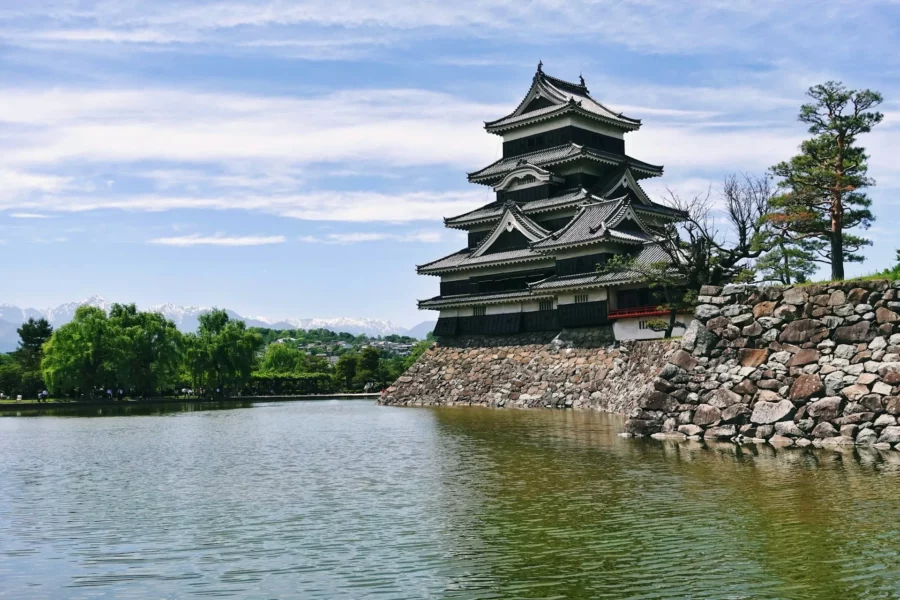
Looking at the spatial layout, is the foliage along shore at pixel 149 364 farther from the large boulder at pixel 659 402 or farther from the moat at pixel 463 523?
the large boulder at pixel 659 402

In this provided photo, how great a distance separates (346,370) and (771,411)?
206ft

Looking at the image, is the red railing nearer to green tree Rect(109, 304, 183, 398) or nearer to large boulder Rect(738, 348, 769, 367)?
large boulder Rect(738, 348, 769, 367)

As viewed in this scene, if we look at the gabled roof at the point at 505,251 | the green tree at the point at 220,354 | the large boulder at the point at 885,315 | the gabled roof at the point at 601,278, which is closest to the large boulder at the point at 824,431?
the large boulder at the point at 885,315

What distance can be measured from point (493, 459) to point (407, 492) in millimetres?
4728

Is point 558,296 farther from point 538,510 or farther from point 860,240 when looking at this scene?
point 538,510

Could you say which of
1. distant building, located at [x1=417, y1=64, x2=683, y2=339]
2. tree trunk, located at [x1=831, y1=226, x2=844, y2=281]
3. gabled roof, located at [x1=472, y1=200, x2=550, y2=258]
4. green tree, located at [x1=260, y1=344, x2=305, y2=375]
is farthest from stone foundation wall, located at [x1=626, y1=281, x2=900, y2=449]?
green tree, located at [x1=260, y1=344, x2=305, y2=375]

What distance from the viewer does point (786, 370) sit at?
18.5 metres

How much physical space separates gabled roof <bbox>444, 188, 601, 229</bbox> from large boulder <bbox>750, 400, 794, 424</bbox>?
2921 centimetres

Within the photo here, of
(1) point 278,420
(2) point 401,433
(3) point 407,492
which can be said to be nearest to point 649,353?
(2) point 401,433

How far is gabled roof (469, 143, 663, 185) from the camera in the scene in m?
48.2

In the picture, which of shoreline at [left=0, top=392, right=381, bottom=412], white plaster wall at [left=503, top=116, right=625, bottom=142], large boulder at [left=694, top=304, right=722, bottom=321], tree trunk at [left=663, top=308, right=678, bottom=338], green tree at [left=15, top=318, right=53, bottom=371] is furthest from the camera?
green tree at [left=15, top=318, right=53, bottom=371]

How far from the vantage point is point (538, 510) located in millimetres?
12172

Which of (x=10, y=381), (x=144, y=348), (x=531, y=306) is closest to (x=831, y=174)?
(x=531, y=306)

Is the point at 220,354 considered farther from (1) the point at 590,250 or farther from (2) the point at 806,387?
(2) the point at 806,387
